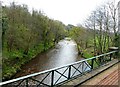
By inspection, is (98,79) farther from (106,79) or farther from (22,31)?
(22,31)

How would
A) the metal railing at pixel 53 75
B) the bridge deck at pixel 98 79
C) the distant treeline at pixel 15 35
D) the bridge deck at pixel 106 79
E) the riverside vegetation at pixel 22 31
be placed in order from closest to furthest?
the metal railing at pixel 53 75 → the bridge deck at pixel 98 79 → the bridge deck at pixel 106 79 → the distant treeline at pixel 15 35 → the riverside vegetation at pixel 22 31

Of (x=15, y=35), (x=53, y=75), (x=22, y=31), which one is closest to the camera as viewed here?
(x=53, y=75)

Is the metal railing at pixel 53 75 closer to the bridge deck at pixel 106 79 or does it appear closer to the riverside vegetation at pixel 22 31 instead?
the bridge deck at pixel 106 79

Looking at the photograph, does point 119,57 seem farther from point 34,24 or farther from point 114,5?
point 34,24

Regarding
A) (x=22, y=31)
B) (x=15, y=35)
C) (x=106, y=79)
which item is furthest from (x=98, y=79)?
(x=22, y=31)

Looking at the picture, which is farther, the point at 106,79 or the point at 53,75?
the point at 106,79

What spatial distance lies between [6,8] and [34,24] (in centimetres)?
610

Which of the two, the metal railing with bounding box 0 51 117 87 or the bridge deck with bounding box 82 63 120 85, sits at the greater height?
the metal railing with bounding box 0 51 117 87

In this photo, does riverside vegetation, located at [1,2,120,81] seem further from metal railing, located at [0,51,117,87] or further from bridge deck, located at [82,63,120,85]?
bridge deck, located at [82,63,120,85]

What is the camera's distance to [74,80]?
16.3 feet

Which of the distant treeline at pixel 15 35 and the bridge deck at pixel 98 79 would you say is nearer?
the bridge deck at pixel 98 79

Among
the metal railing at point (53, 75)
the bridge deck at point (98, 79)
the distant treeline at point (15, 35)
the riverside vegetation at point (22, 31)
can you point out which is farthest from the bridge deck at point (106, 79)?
the riverside vegetation at point (22, 31)

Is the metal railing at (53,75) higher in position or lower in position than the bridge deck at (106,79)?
higher

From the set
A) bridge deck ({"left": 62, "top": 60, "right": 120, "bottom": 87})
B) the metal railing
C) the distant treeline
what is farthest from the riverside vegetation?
bridge deck ({"left": 62, "top": 60, "right": 120, "bottom": 87})
